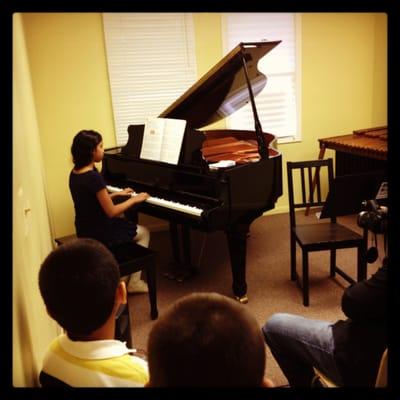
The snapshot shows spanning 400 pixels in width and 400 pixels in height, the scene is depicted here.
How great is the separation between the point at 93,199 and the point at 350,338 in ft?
5.45

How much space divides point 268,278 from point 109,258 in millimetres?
2249

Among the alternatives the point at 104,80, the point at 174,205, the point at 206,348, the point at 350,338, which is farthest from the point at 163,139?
the point at 206,348

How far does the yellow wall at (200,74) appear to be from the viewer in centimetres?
392

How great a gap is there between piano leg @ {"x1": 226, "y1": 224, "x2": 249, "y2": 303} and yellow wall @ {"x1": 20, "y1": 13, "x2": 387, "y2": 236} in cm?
200

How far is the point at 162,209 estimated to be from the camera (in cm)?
288

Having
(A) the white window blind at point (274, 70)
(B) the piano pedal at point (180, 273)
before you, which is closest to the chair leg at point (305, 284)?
(B) the piano pedal at point (180, 273)

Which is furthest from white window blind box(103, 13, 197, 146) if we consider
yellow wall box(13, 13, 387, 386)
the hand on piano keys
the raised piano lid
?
the hand on piano keys

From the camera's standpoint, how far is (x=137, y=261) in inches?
102

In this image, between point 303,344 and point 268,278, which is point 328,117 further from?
point 303,344

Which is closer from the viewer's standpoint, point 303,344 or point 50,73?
point 303,344

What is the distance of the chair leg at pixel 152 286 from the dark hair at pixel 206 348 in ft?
6.17

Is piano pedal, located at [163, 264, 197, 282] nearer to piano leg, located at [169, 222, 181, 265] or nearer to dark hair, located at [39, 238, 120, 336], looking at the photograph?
piano leg, located at [169, 222, 181, 265]

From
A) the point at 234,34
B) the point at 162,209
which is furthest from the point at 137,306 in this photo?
the point at 234,34

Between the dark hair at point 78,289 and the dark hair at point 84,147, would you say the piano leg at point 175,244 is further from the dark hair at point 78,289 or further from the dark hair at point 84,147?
the dark hair at point 78,289
